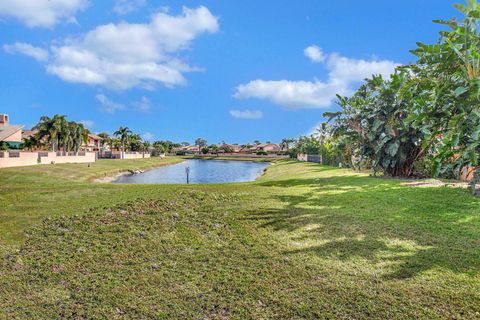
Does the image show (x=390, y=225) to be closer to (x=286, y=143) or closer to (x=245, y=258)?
(x=245, y=258)

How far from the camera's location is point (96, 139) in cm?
11081

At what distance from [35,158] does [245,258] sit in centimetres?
4649

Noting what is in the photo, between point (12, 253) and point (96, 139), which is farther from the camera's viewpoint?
point (96, 139)

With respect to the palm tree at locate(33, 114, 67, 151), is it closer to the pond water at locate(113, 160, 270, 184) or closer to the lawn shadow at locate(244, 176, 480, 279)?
the pond water at locate(113, 160, 270, 184)

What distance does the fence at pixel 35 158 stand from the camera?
37.4m

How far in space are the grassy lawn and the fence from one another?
3038cm

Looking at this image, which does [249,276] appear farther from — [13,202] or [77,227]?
[13,202]

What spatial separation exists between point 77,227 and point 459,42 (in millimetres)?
11586

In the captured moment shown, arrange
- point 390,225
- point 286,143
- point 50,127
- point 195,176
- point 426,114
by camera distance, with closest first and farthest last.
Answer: point 426,114 → point 390,225 → point 195,176 → point 50,127 → point 286,143

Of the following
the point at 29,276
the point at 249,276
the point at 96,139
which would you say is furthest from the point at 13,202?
the point at 96,139

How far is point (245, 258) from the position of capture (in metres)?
7.38

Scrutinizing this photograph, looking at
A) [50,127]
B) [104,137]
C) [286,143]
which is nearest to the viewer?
[50,127]

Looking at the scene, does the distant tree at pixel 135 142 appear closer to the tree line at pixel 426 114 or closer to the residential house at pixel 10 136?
the residential house at pixel 10 136

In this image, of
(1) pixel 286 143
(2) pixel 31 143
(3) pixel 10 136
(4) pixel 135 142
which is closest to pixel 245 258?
(3) pixel 10 136
